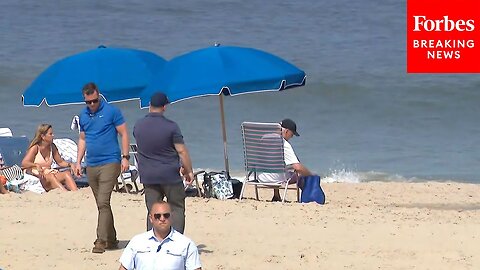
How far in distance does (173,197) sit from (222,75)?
268 cm

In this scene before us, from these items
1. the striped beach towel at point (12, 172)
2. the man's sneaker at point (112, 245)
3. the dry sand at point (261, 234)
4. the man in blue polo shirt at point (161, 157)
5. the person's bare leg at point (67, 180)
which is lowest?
the dry sand at point (261, 234)

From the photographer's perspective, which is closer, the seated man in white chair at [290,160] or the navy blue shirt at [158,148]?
the navy blue shirt at [158,148]

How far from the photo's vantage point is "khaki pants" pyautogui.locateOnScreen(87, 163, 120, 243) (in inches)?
325

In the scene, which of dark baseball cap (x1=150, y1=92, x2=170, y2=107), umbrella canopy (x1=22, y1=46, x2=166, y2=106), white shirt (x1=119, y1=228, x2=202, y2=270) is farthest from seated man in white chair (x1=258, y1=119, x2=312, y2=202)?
white shirt (x1=119, y1=228, x2=202, y2=270)

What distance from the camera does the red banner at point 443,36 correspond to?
971 inches

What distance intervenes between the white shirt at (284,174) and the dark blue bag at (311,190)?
189 millimetres

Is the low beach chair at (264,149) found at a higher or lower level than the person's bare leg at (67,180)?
higher

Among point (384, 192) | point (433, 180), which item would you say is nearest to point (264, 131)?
point (384, 192)

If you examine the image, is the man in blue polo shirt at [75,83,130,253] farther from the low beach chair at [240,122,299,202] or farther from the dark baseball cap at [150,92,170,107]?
the low beach chair at [240,122,299,202]

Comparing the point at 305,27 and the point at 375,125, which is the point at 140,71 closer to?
the point at 375,125

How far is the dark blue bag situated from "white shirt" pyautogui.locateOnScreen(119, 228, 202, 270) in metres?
5.32

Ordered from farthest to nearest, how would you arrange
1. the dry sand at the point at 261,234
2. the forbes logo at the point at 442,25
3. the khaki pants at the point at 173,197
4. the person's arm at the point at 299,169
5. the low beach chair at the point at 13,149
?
the forbes logo at the point at 442,25
the low beach chair at the point at 13,149
the person's arm at the point at 299,169
the dry sand at the point at 261,234
the khaki pants at the point at 173,197

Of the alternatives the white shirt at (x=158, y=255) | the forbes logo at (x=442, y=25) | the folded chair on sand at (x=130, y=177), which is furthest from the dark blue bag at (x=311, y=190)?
the forbes logo at (x=442, y=25)

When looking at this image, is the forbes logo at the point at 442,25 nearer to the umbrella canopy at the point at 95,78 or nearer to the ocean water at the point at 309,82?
the ocean water at the point at 309,82
